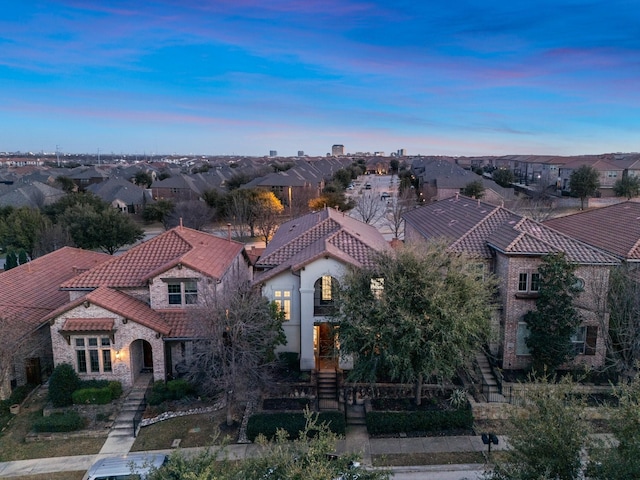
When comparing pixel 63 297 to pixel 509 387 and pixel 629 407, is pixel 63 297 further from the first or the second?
pixel 629 407

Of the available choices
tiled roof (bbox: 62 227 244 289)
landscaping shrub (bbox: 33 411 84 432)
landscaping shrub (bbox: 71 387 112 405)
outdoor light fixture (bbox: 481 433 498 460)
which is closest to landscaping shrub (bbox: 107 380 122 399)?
landscaping shrub (bbox: 71 387 112 405)

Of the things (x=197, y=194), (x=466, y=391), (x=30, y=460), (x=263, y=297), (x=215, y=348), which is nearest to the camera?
(x=30, y=460)

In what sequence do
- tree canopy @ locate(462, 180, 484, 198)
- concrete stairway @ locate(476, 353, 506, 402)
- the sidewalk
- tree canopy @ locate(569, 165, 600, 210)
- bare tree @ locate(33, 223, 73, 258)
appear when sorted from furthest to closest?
tree canopy @ locate(569, 165, 600, 210)
tree canopy @ locate(462, 180, 484, 198)
bare tree @ locate(33, 223, 73, 258)
concrete stairway @ locate(476, 353, 506, 402)
the sidewalk

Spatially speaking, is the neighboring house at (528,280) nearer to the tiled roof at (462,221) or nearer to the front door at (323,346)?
the tiled roof at (462,221)

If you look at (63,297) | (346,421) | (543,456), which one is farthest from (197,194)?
(543,456)

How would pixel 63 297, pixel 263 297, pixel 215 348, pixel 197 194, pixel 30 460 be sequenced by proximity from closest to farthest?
1. pixel 30 460
2. pixel 215 348
3. pixel 263 297
4. pixel 63 297
5. pixel 197 194

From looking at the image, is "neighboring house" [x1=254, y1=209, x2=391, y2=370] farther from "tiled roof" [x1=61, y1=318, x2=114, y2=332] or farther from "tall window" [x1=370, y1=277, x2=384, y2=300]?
"tiled roof" [x1=61, y1=318, x2=114, y2=332]
